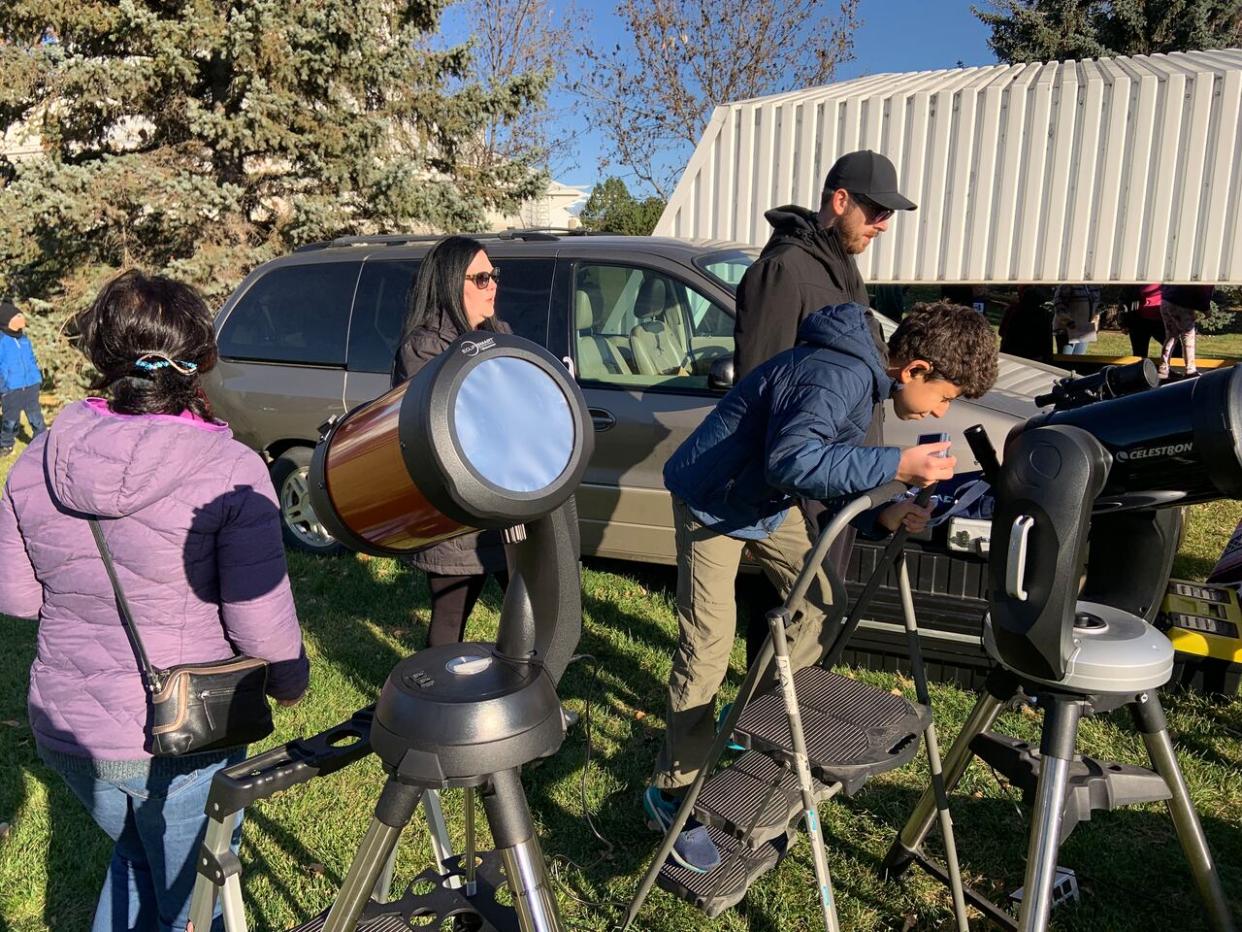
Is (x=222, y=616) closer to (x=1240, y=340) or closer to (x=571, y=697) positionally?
(x=571, y=697)

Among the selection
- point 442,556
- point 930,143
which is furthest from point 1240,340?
point 442,556

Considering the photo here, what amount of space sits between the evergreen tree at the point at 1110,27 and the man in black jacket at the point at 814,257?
17301 millimetres

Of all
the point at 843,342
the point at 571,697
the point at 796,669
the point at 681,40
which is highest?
the point at 681,40

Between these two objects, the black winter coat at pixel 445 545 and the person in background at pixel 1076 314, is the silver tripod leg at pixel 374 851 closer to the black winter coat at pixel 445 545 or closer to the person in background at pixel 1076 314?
the black winter coat at pixel 445 545

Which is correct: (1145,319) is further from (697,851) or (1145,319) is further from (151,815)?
(151,815)

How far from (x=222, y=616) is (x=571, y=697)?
7.38 ft

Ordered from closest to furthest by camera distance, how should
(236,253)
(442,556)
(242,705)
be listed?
(242,705)
(442,556)
(236,253)

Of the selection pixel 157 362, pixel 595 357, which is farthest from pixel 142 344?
pixel 595 357

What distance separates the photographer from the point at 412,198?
40.1 feet

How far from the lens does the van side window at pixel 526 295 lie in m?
5.07

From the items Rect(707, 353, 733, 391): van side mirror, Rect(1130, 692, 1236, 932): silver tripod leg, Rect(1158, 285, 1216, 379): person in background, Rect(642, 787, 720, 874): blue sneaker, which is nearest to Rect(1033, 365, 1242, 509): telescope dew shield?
Rect(1130, 692, 1236, 932): silver tripod leg

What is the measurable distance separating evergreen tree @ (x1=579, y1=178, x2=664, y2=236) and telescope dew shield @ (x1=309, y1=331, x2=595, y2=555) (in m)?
18.3

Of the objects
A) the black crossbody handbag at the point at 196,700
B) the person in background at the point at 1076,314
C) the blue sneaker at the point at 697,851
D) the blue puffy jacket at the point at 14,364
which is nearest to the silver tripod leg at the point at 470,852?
the black crossbody handbag at the point at 196,700

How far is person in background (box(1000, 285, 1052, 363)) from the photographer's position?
29.0ft
